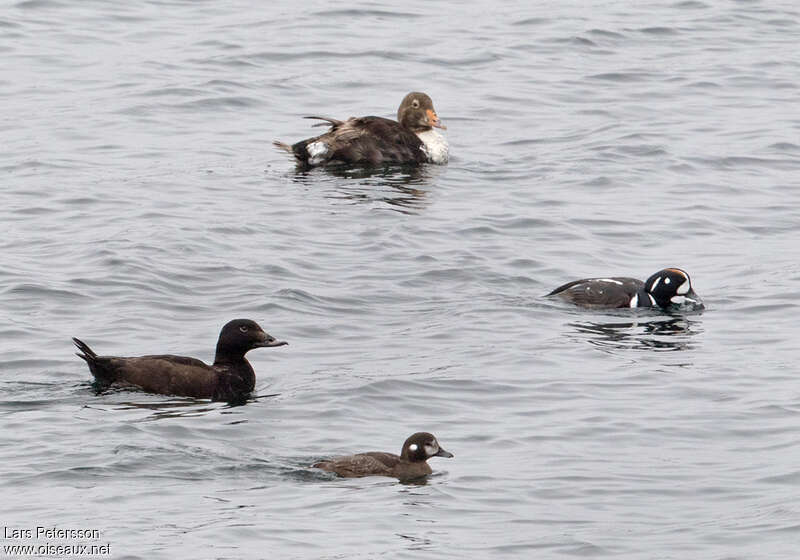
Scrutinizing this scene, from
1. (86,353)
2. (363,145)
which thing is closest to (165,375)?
(86,353)

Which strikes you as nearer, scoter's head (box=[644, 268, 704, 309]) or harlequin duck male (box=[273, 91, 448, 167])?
scoter's head (box=[644, 268, 704, 309])

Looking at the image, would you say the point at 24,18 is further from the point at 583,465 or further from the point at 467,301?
the point at 583,465

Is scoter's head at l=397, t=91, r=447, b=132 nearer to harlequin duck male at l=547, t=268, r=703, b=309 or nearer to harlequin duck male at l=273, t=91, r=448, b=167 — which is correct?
harlequin duck male at l=273, t=91, r=448, b=167

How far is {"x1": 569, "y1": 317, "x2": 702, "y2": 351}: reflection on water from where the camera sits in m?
15.3

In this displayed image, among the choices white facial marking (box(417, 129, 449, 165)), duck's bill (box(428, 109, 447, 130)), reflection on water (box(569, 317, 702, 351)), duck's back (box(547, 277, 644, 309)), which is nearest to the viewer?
reflection on water (box(569, 317, 702, 351))

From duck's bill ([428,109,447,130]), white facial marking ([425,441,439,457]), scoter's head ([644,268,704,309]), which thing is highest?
duck's bill ([428,109,447,130])

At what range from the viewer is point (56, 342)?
47.6 ft

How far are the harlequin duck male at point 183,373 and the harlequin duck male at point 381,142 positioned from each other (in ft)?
27.9

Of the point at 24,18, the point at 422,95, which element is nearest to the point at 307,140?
the point at 422,95

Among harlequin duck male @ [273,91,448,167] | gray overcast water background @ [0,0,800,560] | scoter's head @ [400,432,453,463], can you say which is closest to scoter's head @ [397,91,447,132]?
harlequin duck male @ [273,91,448,167]

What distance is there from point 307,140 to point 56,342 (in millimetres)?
7985

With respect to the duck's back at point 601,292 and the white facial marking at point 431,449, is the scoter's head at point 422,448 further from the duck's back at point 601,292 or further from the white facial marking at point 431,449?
the duck's back at point 601,292

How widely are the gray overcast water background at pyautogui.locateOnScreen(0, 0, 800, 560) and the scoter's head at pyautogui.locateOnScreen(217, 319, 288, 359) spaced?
374 millimetres

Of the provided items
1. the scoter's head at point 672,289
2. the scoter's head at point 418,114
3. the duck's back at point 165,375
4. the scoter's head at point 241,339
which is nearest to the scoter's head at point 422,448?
the duck's back at point 165,375
